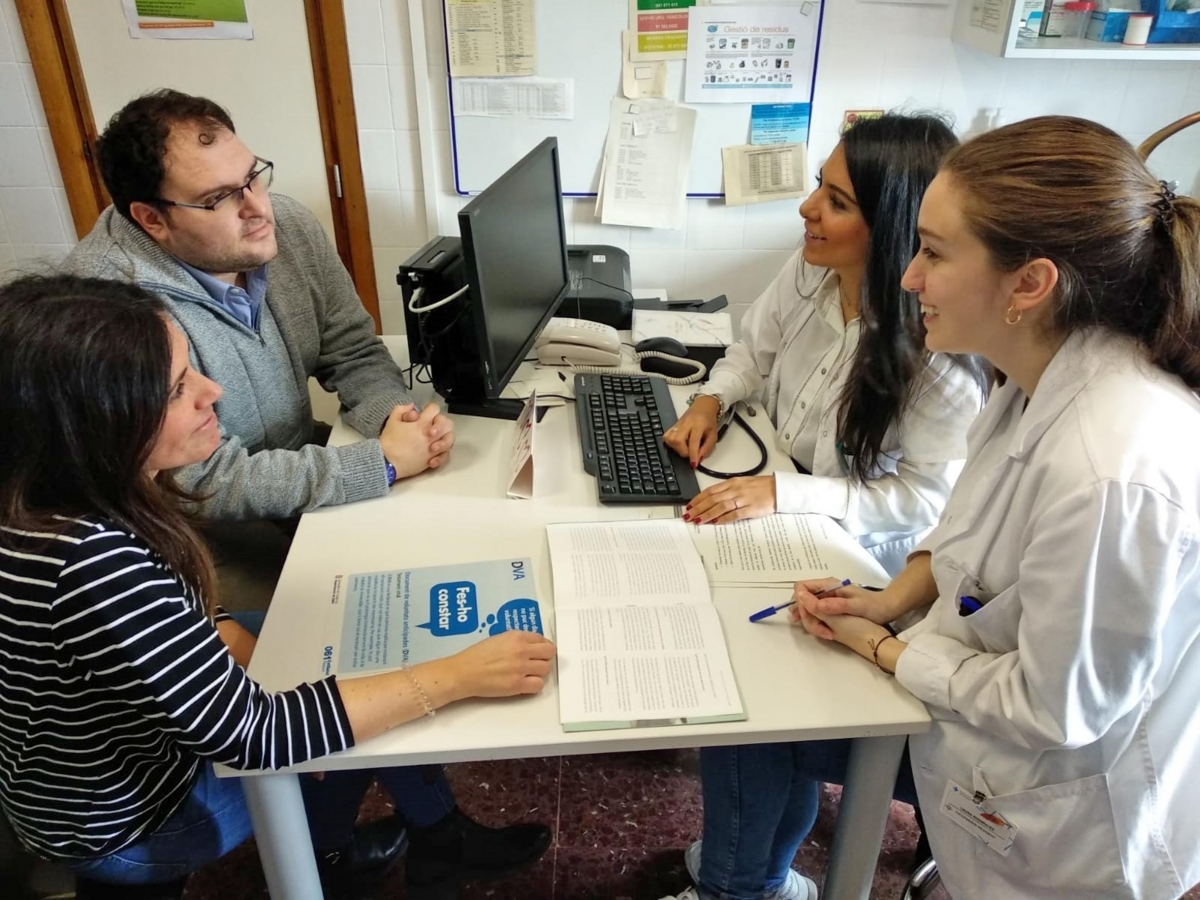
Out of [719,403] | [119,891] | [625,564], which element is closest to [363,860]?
[119,891]

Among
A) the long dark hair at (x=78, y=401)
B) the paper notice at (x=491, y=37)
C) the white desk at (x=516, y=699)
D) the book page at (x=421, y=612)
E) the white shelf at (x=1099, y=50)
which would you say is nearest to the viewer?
the long dark hair at (x=78, y=401)

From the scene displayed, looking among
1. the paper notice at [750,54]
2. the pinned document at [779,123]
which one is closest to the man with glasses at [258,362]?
the paper notice at [750,54]

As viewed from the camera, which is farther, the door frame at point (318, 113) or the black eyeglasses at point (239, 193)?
the door frame at point (318, 113)

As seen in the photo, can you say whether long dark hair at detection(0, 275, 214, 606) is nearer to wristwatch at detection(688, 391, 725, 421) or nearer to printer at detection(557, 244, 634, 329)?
wristwatch at detection(688, 391, 725, 421)

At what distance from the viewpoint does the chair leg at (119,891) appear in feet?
3.47

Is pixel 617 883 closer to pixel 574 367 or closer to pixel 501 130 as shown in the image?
pixel 574 367

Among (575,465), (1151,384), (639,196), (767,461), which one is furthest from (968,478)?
(639,196)

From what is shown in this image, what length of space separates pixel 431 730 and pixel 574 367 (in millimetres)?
1033

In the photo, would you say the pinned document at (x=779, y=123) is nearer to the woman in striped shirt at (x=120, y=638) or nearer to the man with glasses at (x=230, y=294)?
the man with glasses at (x=230, y=294)

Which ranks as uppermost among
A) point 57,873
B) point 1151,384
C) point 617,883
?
point 1151,384

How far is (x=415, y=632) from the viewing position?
42.5 inches

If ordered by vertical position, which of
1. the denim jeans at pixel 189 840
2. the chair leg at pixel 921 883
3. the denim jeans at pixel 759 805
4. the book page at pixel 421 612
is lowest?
the chair leg at pixel 921 883

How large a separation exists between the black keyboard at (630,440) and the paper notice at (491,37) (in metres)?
1.01

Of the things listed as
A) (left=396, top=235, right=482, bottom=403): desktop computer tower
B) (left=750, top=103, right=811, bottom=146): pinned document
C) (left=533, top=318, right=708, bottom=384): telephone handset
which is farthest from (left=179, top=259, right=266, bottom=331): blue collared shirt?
(left=750, top=103, right=811, bottom=146): pinned document
